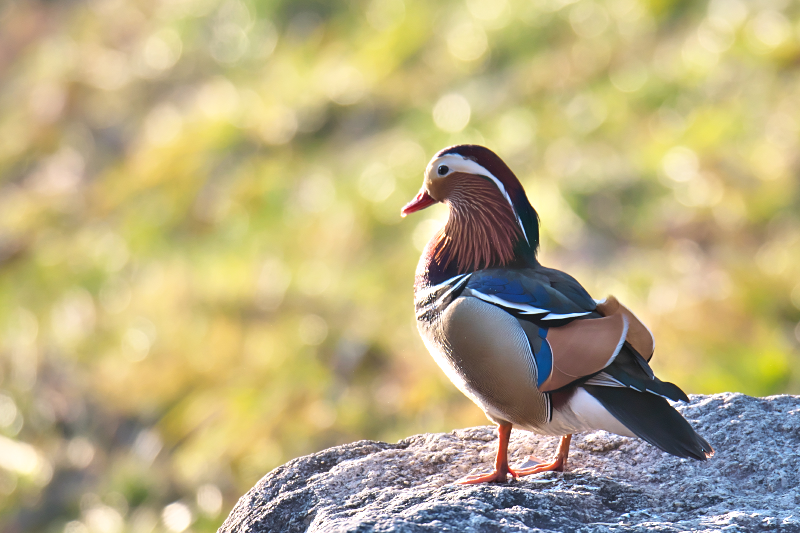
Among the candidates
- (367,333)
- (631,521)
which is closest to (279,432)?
(367,333)

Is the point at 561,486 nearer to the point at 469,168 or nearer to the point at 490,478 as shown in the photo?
the point at 490,478

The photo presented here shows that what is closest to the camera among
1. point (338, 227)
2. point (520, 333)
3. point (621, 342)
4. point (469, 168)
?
point (621, 342)

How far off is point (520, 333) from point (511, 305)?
0.08m

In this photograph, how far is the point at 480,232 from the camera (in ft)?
7.78

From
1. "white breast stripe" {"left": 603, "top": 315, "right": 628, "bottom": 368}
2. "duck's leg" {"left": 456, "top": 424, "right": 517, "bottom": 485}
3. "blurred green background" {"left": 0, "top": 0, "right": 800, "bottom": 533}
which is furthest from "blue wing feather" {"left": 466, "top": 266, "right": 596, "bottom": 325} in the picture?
"blurred green background" {"left": 0, "top": 0, "right": 800, "bottom": 533}

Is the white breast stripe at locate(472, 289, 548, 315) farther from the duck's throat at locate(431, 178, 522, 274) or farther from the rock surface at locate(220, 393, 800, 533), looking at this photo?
the rock surface at locate(220, 393, 800, 533)

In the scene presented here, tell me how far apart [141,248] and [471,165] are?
4803 mm

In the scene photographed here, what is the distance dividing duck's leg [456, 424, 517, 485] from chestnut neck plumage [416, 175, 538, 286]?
485 mm

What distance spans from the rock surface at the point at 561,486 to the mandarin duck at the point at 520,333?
0.16 meters

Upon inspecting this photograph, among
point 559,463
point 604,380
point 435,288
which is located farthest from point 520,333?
point 559,463

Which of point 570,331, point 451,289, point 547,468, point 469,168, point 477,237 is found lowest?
point 547,468

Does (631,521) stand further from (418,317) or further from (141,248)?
(141,248)

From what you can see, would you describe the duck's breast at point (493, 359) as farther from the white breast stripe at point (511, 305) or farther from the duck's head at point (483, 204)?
the duck's head at point (483, 204)

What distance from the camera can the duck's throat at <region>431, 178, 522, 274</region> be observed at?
237cm
